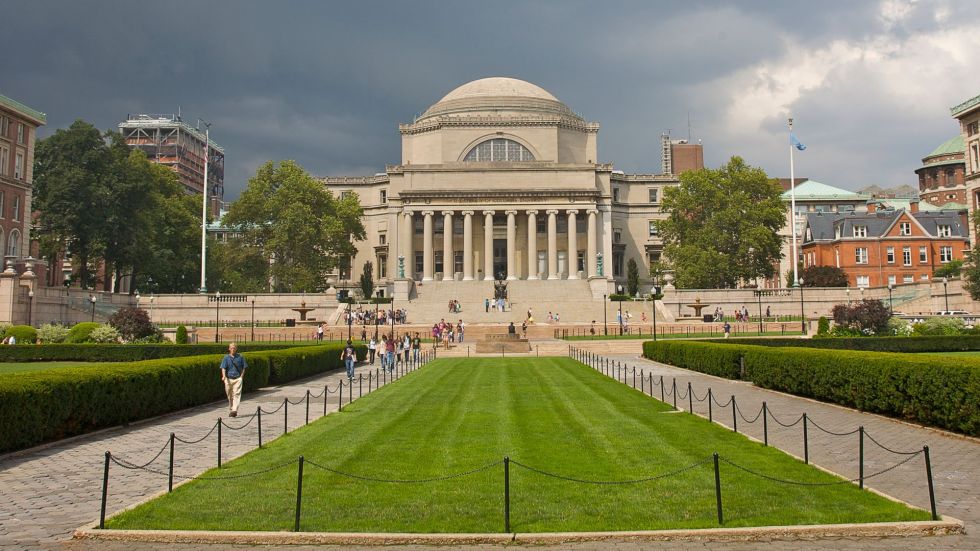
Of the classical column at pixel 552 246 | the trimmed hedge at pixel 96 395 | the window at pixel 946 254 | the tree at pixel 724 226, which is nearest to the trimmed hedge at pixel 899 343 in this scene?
the trimmed hedge at pixel 96 395

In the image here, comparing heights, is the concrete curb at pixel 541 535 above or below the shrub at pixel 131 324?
below

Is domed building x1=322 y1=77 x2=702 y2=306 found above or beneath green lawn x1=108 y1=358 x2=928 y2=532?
above

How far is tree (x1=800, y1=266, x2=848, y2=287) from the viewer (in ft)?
255

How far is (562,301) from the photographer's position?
2830 inches

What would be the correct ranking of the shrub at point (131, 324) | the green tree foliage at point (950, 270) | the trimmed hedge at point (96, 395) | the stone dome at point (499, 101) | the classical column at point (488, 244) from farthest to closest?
1. the stone dome at point (499, 101)
2. the classical column at point (488, 244)
3. the green tree foliage at point (950, 270)
4. the shrub at point (131, 324)
5. the trimmed hedge at point (96, 395)

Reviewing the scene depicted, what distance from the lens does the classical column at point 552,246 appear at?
85.1 m

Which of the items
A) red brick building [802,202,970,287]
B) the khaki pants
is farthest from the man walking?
red brick building [802,202,970,287]

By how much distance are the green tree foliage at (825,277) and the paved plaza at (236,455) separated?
62685mm

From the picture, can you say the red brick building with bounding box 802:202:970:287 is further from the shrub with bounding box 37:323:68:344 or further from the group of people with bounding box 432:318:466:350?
the shrub with bounding box 37:323:68:344

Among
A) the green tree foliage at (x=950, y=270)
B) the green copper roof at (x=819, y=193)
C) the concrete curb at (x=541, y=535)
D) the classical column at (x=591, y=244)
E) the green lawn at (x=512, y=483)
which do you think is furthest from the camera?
the green copper roof at (x=819, y=193)

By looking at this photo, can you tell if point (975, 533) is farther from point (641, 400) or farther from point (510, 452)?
point (641, 400)

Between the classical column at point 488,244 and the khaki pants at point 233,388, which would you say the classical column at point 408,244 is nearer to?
the classical column at point 488,244

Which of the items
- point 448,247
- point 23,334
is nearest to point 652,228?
point 448,247

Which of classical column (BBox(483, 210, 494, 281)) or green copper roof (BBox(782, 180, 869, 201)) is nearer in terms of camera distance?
classical column (BBox(483, 210, 494, 281))
